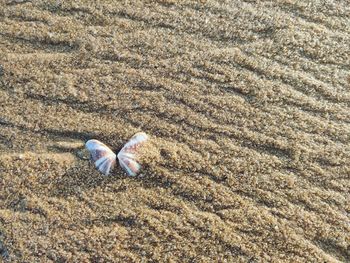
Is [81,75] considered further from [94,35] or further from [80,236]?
[80,236]

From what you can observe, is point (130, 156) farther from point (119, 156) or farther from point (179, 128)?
point (179, 128)

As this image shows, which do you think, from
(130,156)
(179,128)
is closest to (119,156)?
(130,156)

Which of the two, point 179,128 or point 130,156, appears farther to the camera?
point 179,128
